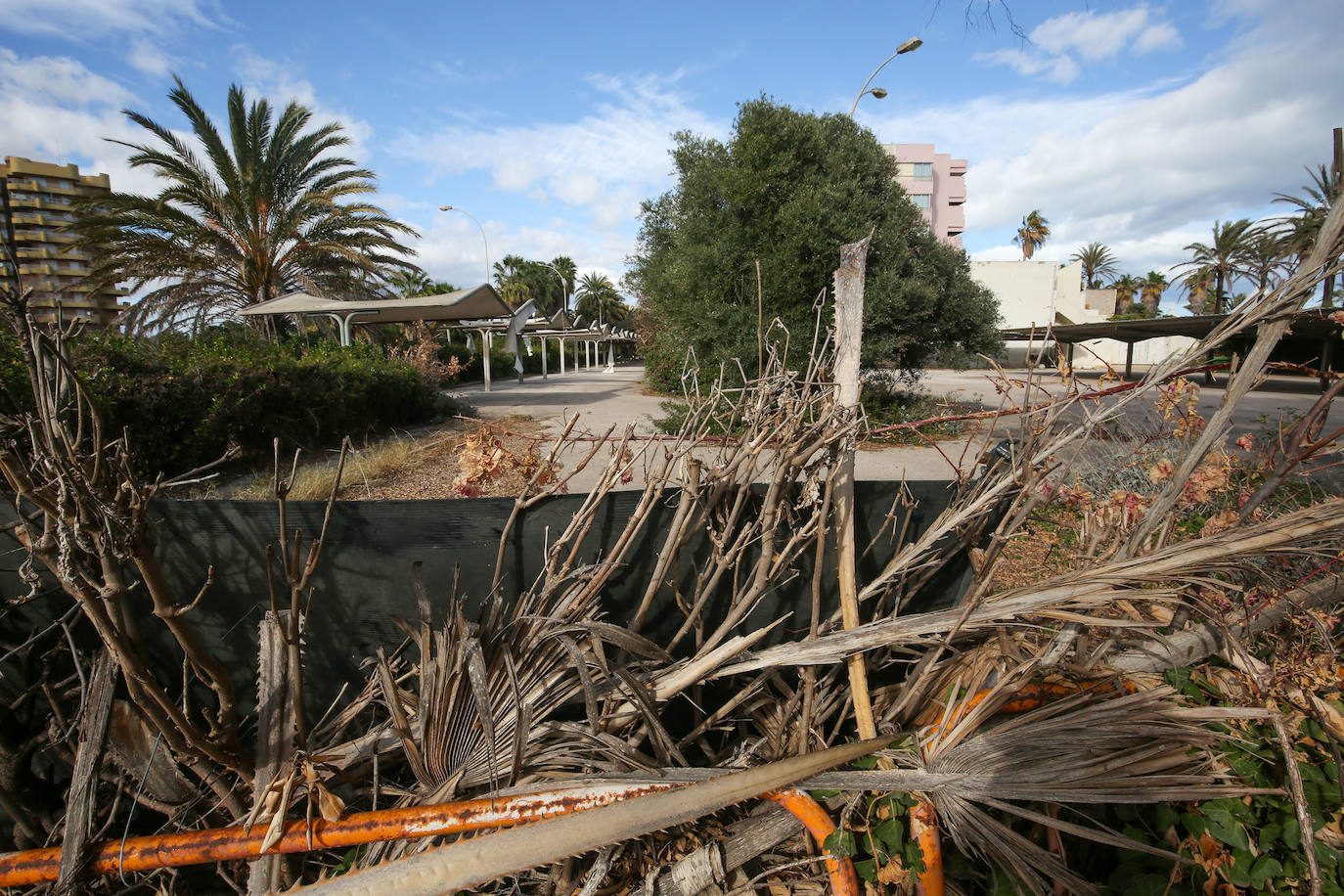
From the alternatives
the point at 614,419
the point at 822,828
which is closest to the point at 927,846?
the point at 822,828

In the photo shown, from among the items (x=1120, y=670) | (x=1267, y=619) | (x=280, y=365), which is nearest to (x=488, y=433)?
(x=1120, y=670)

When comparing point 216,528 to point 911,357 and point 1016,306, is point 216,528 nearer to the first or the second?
point 911,357

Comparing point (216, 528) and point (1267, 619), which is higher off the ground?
point (216, 528)

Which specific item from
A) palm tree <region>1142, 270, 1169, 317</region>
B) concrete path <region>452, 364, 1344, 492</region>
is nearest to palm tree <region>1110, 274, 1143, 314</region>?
palm tree <region>1142, 270, 1169, 317</region>

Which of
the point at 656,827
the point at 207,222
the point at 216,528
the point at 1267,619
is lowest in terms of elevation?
the point at 656,827

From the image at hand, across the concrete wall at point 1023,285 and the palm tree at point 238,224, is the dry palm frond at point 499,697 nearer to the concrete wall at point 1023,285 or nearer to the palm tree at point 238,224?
the palm tree at point 238,224

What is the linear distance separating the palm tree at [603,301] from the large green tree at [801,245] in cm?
5544

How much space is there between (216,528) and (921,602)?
97.4 inches

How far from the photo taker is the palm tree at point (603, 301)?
221ft

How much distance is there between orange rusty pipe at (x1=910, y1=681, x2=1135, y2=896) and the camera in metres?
1.58

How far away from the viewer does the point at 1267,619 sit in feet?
7.15

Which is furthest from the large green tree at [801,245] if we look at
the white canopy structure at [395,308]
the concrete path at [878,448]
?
the white canopy structure at [395,308]

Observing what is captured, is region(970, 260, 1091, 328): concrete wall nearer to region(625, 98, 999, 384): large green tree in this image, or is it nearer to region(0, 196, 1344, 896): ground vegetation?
region(625, 98, 999, 384): large green tree

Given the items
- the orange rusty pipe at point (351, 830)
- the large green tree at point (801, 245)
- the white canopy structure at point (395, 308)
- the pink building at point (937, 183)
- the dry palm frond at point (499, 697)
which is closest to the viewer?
the orange rusty pipe at point (351, 830)
